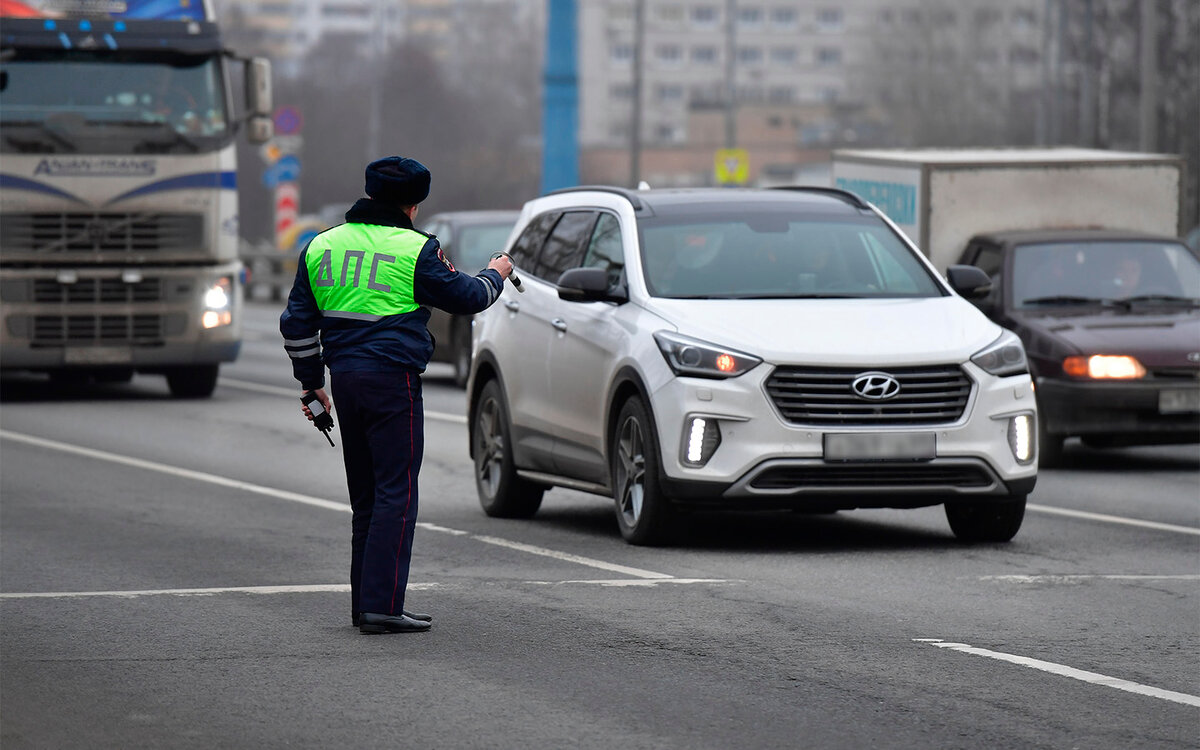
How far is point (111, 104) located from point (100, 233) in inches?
48.3

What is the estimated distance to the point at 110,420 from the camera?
1958 cm

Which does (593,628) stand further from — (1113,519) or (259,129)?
(259,129)

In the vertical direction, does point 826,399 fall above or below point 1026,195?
below

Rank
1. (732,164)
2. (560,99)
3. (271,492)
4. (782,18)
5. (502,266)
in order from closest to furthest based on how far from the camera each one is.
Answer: (502,266)
(271,492)
(560,99)
(732,164)
(782,18)

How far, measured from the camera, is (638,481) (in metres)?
11.0

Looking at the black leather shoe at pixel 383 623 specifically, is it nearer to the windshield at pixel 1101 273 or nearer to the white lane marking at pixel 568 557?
the white lane marking at pixel 568 557

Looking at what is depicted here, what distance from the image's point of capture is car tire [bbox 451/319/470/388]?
22953 millimetres

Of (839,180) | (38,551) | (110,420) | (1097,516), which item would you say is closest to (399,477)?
(38,551)

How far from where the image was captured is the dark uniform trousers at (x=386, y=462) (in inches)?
322

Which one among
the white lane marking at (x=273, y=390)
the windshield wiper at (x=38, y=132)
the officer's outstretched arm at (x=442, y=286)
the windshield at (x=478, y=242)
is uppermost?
the windshield wiper at (x=38, y=132)

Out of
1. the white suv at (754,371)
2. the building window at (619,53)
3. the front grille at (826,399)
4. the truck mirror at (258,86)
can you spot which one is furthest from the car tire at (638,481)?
the building window at (619,53)

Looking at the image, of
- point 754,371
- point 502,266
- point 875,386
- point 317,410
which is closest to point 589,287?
point 754,371

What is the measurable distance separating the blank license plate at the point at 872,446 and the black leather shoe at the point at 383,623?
2.85 m

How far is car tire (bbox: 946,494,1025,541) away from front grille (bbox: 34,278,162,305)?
39.0 feet
